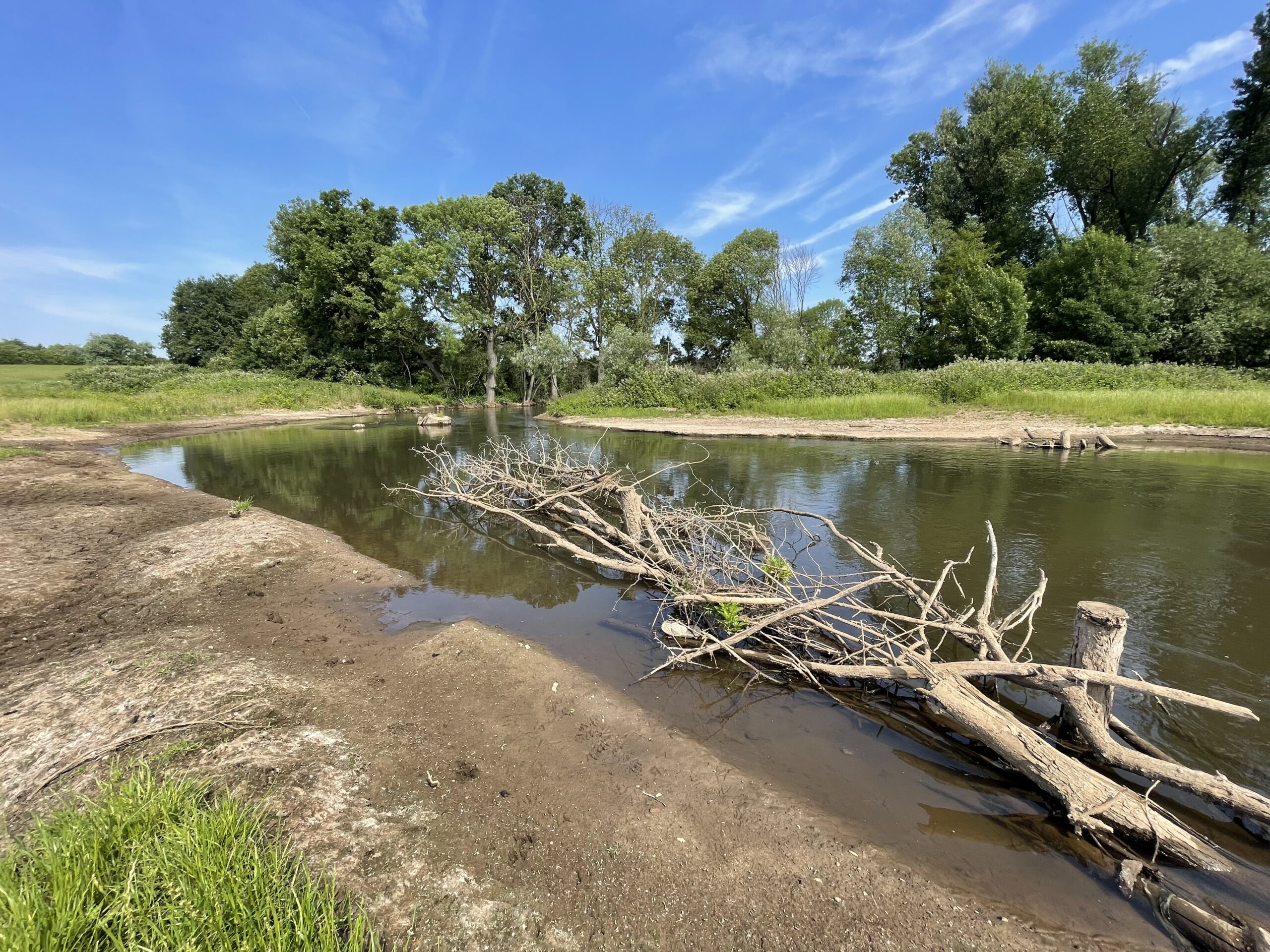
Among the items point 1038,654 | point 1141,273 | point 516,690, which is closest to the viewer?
point 516,690

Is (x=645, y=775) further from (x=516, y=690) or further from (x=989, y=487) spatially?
(x=989, y=487)

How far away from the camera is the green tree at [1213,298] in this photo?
26594mm

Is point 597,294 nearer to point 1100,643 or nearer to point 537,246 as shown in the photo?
point 537,246

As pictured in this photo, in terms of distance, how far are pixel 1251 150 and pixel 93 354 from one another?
98.0 meters

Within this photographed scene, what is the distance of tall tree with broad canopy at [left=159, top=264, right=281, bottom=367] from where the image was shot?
55094 mm

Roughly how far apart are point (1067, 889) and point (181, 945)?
437 cm

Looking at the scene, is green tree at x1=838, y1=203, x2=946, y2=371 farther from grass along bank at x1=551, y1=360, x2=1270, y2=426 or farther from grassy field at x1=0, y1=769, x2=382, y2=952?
grassy field at x1=0, y1=769, x2=382, y2=952

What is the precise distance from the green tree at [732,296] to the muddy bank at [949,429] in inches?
667

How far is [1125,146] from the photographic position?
109ft

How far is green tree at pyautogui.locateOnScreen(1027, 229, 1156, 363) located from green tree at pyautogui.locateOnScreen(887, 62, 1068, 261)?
19.2ft

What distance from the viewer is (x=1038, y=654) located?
567 cm

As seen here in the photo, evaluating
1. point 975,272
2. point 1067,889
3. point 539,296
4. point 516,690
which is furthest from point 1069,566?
point 539,296

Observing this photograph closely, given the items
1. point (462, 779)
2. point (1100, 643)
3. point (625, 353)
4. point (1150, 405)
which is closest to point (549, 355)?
point (625, 353)

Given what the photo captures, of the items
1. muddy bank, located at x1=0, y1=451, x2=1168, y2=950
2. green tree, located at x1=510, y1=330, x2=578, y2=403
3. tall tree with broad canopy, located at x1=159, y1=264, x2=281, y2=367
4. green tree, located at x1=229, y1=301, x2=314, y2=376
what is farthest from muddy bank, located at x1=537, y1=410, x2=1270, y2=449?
tall tree with broad canopy, located at x1=159, y1=264, x2=281, y2=367
